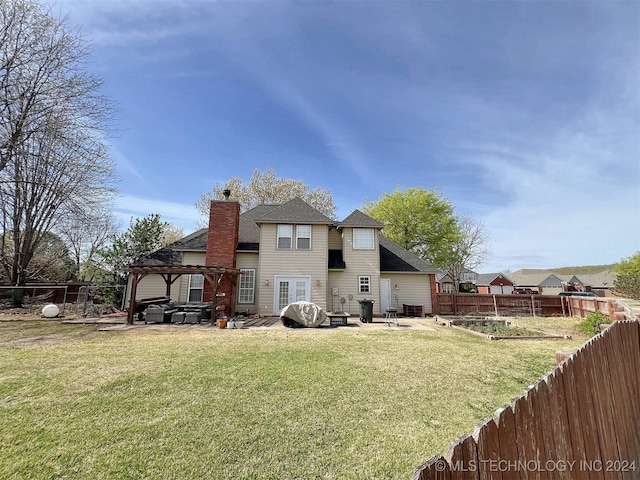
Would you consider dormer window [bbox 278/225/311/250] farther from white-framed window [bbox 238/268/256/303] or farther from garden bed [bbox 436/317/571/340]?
garden bed [bbox 436/317/571/340]

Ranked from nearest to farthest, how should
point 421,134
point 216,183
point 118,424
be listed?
point 118,424
point 421,134
point 216,183

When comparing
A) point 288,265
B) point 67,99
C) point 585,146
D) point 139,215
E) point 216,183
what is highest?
point 216,183

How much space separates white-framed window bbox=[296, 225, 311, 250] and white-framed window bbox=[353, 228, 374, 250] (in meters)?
3.06

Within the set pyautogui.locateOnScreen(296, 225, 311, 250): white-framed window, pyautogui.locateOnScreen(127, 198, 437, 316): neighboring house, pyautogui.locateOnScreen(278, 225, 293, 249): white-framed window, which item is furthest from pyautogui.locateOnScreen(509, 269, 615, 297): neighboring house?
pyautogui.locateOnScreen(278, 225, 293, 249): white-framed window

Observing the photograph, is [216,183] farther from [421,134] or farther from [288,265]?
[421,134]

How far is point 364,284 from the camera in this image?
55.3 feet

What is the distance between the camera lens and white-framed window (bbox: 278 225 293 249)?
1622 cm

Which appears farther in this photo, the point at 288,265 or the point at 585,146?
the point at 288,265

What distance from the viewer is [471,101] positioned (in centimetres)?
1192

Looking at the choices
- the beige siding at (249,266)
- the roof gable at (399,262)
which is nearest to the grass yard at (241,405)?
the beige siding at (249,266)

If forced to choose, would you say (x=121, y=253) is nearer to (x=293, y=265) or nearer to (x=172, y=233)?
(x=293, y=265)

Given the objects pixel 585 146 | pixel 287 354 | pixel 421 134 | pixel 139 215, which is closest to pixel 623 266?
pixel 585 146

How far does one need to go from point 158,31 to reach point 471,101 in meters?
12.9

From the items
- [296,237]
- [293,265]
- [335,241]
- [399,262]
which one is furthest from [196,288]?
[399,262]
